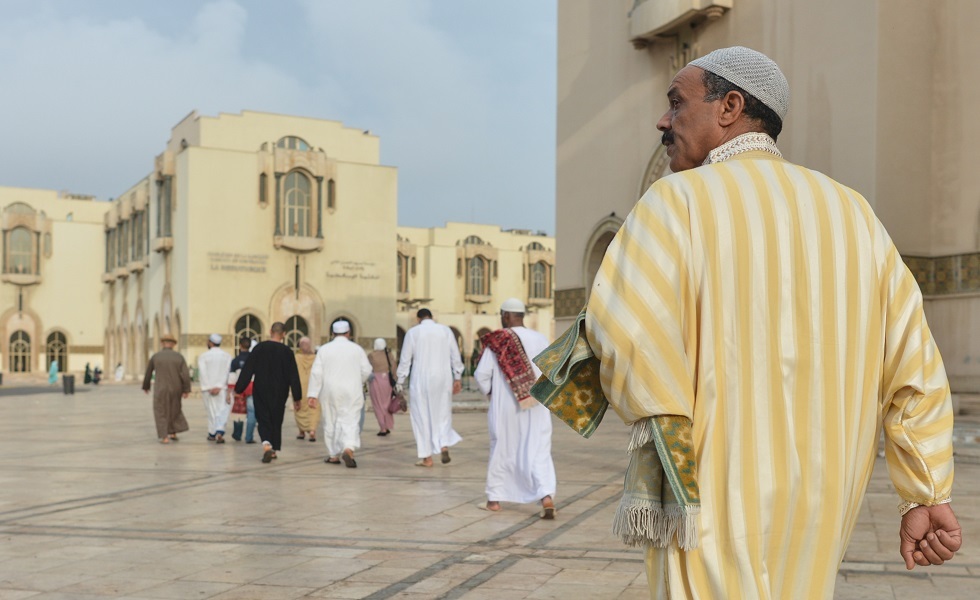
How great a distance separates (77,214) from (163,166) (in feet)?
60.1

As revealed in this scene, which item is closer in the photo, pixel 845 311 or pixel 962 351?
pixel 845 311

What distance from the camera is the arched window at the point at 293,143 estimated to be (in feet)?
126

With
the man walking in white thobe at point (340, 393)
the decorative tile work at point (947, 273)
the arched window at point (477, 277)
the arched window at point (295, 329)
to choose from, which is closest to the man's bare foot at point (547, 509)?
the man walking in white thobe at point (340, 393)

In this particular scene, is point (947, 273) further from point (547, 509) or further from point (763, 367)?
point (763, 367)

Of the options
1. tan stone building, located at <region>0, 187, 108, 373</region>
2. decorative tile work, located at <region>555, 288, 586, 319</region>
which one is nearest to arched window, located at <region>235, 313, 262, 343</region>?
tan stone building, located at <region>0, 187, 108, 373</region>

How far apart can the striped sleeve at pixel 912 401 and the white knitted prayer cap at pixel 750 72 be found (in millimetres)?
384

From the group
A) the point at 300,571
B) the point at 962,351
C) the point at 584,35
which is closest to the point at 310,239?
the point at 584,35

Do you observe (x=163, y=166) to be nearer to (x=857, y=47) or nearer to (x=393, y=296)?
(x=393, y=296)

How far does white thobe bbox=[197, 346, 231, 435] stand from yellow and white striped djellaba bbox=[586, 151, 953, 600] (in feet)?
40.4

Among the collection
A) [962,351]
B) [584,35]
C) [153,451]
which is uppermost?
[584,35]

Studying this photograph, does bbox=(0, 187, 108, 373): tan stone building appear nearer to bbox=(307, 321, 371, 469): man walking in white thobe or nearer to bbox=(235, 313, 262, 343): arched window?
bbox=(235, 313, 262, 343): arched window

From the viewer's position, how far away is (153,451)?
40.0ft

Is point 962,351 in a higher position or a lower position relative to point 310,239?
lower

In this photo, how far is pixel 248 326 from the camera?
36.4 meters
